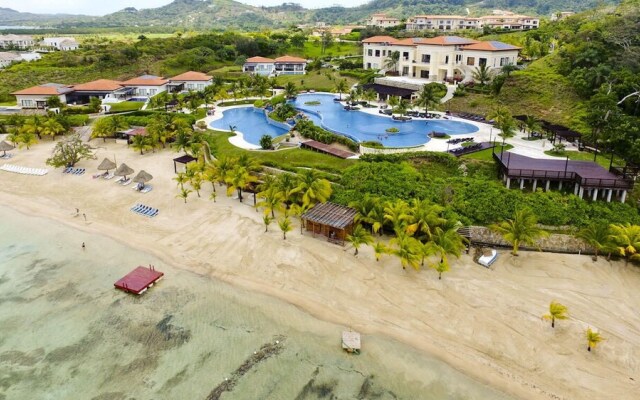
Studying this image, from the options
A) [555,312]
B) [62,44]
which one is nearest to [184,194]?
[555,312]

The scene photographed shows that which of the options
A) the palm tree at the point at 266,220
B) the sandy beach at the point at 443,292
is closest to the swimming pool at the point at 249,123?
the palm tree at the point at 266,220

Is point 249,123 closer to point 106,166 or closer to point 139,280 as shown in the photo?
point 106,166

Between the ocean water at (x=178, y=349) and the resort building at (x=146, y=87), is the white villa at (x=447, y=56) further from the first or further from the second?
the ocean water at (x=178, y=349)

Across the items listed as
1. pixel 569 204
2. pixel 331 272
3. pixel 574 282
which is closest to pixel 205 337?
pixel 331 272

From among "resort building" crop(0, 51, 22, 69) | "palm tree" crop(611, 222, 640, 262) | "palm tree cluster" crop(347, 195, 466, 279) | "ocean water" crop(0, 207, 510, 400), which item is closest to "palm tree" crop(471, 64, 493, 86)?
"palm tree cluster" crop(347, 195, 466, 279)

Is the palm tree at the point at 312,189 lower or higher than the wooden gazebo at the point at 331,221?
higher
